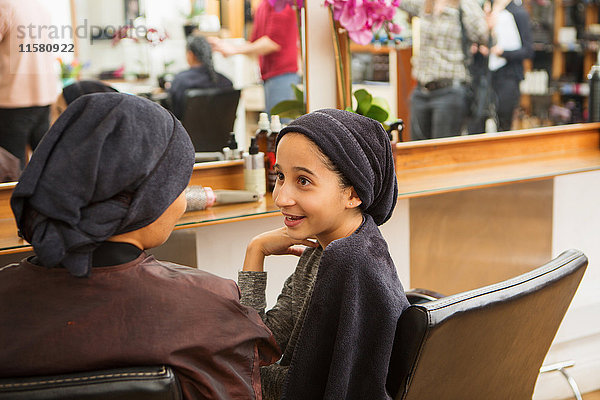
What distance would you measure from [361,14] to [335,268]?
1.12m

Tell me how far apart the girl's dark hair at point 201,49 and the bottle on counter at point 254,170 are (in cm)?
29

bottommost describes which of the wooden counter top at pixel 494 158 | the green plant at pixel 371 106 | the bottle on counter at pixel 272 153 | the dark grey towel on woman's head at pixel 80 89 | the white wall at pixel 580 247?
the white wall at pixel 580 247

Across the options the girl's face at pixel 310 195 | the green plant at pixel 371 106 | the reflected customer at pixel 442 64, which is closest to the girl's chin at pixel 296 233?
the girl's face at pixel 310 195

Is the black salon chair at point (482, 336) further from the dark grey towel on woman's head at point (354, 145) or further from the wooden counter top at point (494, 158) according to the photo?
the wooden counter top at point (494, 158)

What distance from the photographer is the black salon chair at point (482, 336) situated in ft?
3.70

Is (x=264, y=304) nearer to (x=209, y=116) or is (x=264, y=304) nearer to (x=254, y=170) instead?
(x=254, y=170)

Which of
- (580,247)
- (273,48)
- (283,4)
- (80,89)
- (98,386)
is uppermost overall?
(283,4)

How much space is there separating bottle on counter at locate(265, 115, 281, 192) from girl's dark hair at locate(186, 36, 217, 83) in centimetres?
A: 26

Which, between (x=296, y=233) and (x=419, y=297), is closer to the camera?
Answer: (x=296, y=233)

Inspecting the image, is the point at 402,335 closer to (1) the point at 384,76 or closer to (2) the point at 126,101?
(2) the point at 126,101

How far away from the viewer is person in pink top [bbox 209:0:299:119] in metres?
2.09

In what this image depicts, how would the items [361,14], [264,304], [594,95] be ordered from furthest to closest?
[594,95], [361,14], [264,304]

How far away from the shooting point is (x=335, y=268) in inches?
47.9

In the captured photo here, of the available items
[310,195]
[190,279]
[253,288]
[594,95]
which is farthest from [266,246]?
[594,95]
